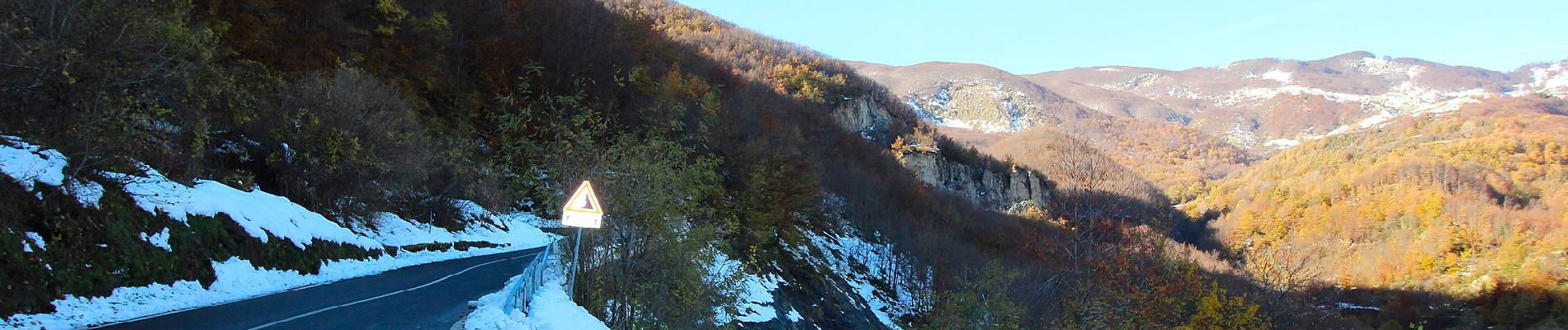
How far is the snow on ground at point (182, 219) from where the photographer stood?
11.3m

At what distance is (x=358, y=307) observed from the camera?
13.8 m

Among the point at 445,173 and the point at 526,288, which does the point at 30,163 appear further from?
the point at 445,173

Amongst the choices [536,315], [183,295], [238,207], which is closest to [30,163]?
[183,295]

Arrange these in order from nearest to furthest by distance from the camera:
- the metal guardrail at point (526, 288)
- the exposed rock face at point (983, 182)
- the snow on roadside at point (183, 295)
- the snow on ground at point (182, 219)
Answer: the snow on roadside at point (183, 295) → the snow on ground at point (182, 219) → the metal guardrail at point (526, 288) → the exposed rock face at point (983, 182)

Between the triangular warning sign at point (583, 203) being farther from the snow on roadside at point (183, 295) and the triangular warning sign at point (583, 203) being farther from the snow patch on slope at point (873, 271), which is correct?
the snow patch on slope at point (873, 271)

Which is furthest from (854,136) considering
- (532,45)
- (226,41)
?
(226,41)

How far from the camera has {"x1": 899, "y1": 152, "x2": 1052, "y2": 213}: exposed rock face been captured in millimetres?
130000

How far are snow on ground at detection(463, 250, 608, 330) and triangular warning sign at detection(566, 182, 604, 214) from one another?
1.87 m

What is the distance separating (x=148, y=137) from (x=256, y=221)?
2.66m

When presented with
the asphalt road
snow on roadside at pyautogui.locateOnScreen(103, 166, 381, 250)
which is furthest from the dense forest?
the asphalt road

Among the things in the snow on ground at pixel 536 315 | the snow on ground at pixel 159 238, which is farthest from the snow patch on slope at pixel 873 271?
the snow on ground at pixel 159 238

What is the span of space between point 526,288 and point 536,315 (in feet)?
4.42

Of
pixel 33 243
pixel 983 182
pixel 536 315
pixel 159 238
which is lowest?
pixel 983 182

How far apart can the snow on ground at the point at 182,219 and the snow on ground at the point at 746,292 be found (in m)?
9.08
